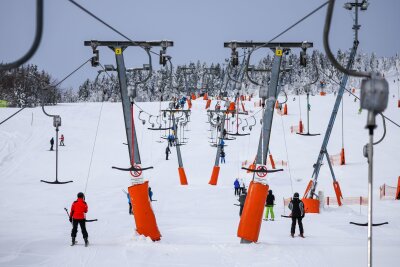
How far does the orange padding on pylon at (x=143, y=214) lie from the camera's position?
41.6 ft

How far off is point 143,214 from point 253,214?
111 inches

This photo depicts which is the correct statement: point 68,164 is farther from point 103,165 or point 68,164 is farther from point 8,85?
point 8,85

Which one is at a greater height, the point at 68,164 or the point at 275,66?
the point at 275,66

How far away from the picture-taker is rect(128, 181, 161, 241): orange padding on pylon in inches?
499

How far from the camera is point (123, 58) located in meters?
13.4

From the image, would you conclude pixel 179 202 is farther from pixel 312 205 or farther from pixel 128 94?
pixel 128 94

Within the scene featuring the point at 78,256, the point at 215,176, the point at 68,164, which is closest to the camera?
the point at 78,256

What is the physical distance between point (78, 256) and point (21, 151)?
3284cm

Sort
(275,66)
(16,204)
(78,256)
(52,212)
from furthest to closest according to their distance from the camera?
(16,204), (52,212), (275,66), (78,256)

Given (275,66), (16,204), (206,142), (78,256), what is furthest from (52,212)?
(206,142)

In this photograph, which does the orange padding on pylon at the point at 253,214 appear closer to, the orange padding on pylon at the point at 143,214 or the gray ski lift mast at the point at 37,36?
the orange padding on pylon at the point at 143,214

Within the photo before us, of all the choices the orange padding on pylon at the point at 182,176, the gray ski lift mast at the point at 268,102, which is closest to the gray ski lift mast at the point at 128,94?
the gray ski lift mast at the point at 268,102

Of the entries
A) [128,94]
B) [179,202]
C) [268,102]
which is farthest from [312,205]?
[128,94]

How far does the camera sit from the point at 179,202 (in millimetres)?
22719
